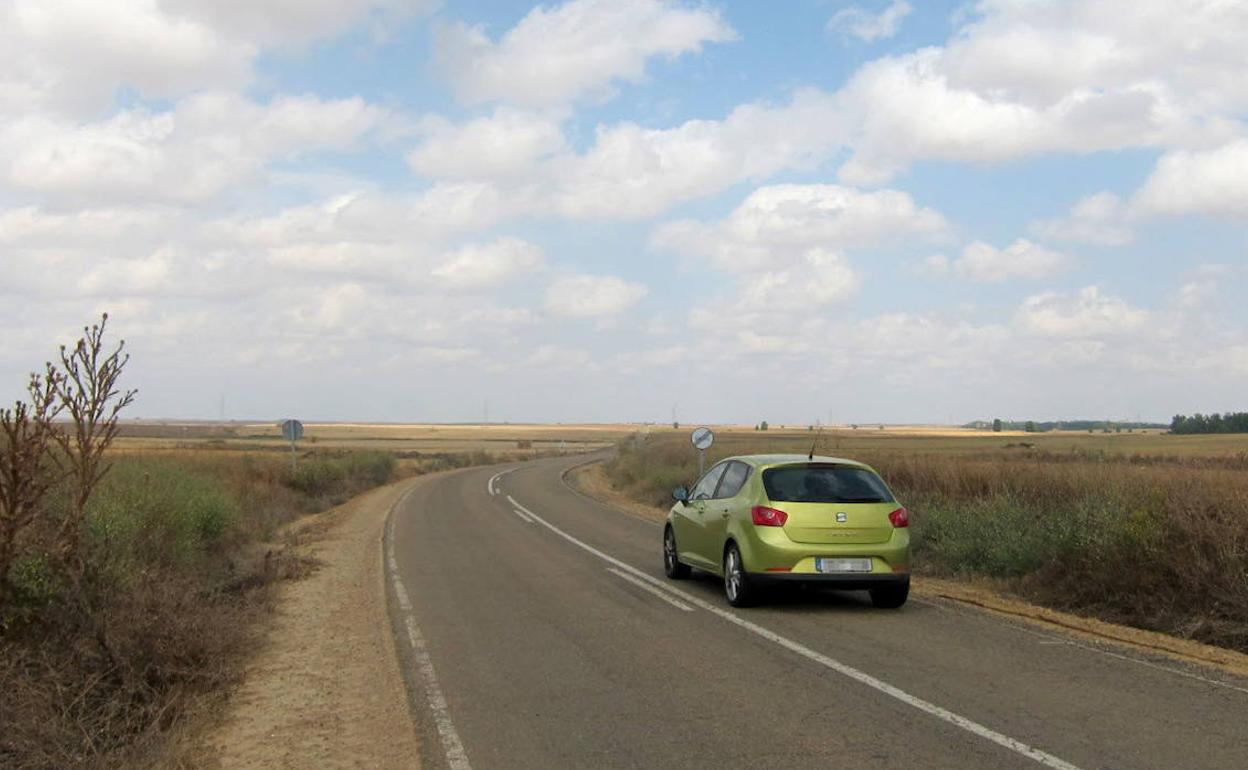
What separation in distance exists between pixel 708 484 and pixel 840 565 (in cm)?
288

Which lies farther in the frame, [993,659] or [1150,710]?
[993,659]

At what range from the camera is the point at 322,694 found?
7699 millimetres

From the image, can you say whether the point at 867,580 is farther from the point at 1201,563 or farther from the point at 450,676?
the point at 450,676

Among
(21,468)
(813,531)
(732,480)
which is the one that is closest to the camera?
(21,468)

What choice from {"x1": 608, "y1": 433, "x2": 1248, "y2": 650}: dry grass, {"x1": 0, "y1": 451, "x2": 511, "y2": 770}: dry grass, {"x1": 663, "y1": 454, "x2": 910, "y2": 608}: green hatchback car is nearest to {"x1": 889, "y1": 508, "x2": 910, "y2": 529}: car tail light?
{"x1": 663, "y1": 454, "x2": 910, "y2": 608}: green hatchback car

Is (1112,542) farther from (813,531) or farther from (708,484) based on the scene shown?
(708,484)

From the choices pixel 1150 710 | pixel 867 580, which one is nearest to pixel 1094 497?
pixel 867 580

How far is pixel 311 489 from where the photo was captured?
35.6 metres

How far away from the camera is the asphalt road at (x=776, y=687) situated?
5984 mm

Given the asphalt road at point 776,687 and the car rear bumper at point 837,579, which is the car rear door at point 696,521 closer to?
the asphalt road at point 776,687

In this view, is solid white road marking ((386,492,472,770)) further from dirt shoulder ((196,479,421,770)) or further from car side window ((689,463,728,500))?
car side window ((689,463,728,500))

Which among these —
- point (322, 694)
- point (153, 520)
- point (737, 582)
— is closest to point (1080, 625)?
point (737, 582)

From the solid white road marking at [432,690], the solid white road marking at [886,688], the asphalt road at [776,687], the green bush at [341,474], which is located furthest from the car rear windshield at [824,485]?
the green bush at [341,474]

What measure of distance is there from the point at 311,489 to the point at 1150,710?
32258 mm
